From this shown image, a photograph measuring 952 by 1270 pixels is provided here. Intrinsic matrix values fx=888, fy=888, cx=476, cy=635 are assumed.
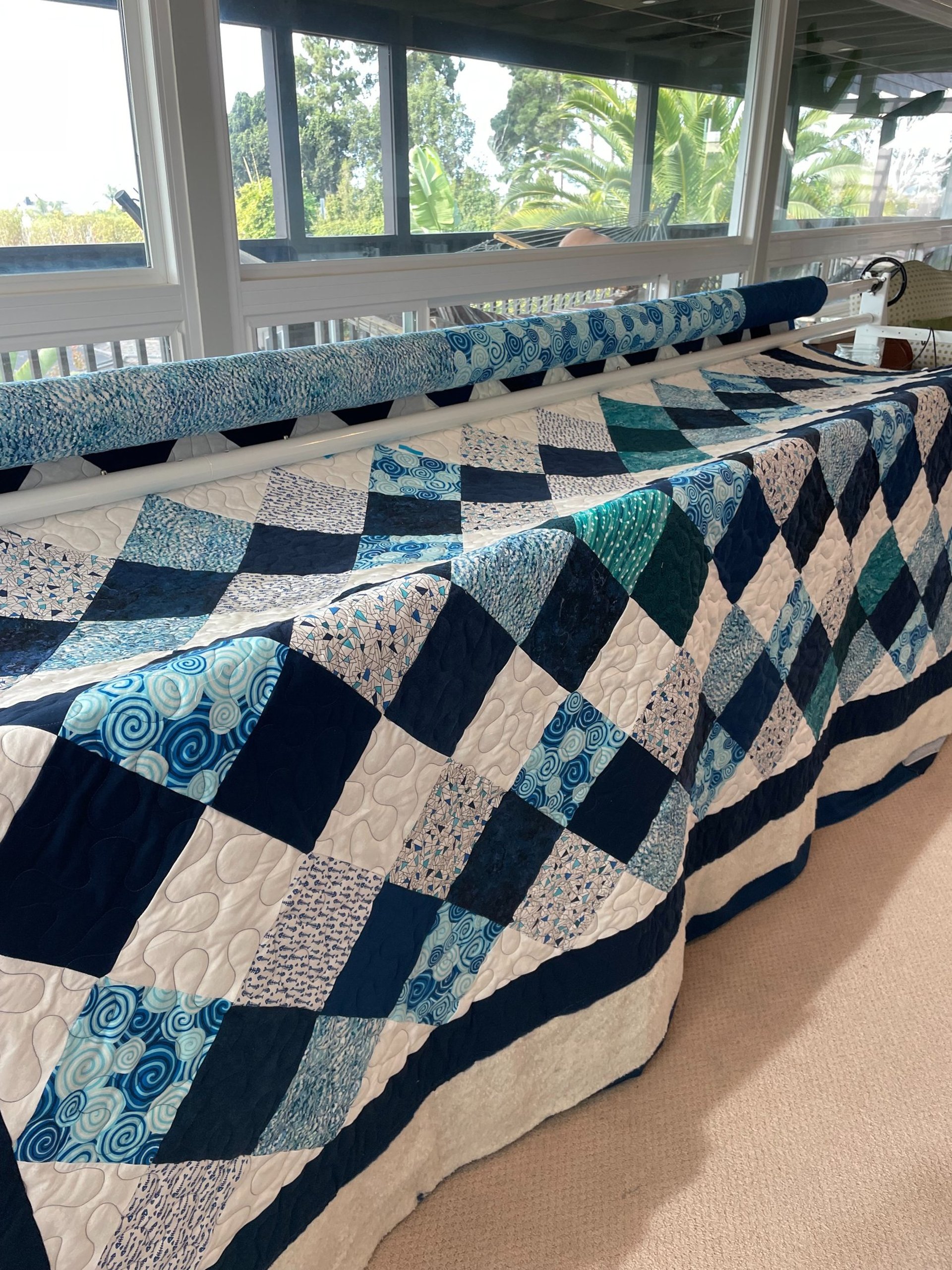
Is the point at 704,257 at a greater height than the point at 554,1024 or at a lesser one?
greater

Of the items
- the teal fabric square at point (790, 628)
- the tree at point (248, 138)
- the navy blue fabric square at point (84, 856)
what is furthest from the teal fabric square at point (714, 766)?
the tree at point (248, 138)

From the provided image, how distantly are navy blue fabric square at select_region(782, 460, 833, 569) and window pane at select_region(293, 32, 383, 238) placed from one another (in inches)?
94.3

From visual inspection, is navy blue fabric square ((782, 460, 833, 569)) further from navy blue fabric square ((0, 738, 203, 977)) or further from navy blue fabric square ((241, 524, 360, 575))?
navy blue fabric square ((0, 738, 203, 977))

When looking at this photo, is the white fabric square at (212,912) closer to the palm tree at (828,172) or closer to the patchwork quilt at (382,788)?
the patchwork quilt at (382,788)

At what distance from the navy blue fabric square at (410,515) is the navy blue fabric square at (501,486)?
4cm

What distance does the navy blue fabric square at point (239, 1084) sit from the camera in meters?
0.61

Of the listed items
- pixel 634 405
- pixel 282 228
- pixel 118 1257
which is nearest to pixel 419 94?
pixel 282 228

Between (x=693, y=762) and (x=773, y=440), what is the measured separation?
1.29 ft

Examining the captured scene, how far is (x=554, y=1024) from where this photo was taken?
0.91 metres

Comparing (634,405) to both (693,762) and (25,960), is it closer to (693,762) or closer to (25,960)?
(693,762)

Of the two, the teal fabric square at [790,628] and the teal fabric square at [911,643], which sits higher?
the teal fabric square at [790,628]

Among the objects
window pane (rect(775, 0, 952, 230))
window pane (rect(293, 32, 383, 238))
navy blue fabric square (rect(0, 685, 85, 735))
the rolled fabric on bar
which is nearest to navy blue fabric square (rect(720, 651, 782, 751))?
the rolled fabric on bar

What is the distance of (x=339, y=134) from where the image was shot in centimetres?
301

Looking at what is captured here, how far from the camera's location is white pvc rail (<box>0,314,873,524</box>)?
88 cm
